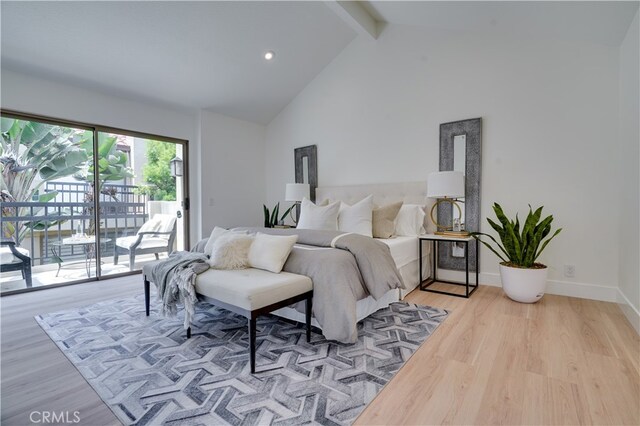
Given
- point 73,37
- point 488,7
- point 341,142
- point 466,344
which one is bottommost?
point 466,344

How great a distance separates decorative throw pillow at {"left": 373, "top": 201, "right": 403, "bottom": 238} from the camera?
3.39 m

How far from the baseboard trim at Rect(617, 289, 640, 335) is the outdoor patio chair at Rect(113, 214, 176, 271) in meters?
5.24

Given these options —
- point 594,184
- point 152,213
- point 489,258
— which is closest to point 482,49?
point 594,184

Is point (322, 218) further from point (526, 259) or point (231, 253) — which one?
point (526, 259)

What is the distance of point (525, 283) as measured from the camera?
2.81 meters

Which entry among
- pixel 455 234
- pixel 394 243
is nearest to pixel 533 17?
pixel 455 234

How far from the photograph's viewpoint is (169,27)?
3.21 m

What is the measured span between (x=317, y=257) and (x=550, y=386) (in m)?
1.52

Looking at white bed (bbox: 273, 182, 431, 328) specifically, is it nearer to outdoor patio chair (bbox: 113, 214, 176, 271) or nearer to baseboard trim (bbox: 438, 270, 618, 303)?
baseboard trim (bbox: 438, 270, 618, 303)

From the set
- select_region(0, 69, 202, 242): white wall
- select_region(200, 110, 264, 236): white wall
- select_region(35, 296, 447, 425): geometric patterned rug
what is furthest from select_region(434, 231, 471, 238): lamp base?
select_region(0, 69, 202, 242): white wall

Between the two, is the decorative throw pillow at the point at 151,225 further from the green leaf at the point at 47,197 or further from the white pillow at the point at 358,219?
the white pillow at the point at 358,219

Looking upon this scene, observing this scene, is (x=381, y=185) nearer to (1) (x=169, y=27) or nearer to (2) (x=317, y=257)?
(2) (x=317, y=257)

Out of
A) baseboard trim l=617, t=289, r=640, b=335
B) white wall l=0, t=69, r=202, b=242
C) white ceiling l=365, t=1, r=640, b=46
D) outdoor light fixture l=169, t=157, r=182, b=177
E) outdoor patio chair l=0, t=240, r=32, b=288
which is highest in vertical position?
white ceiling l=365, t=1, r=640, b=46

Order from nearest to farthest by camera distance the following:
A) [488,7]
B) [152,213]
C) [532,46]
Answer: [488,7]
[532,46]
[152,213]
